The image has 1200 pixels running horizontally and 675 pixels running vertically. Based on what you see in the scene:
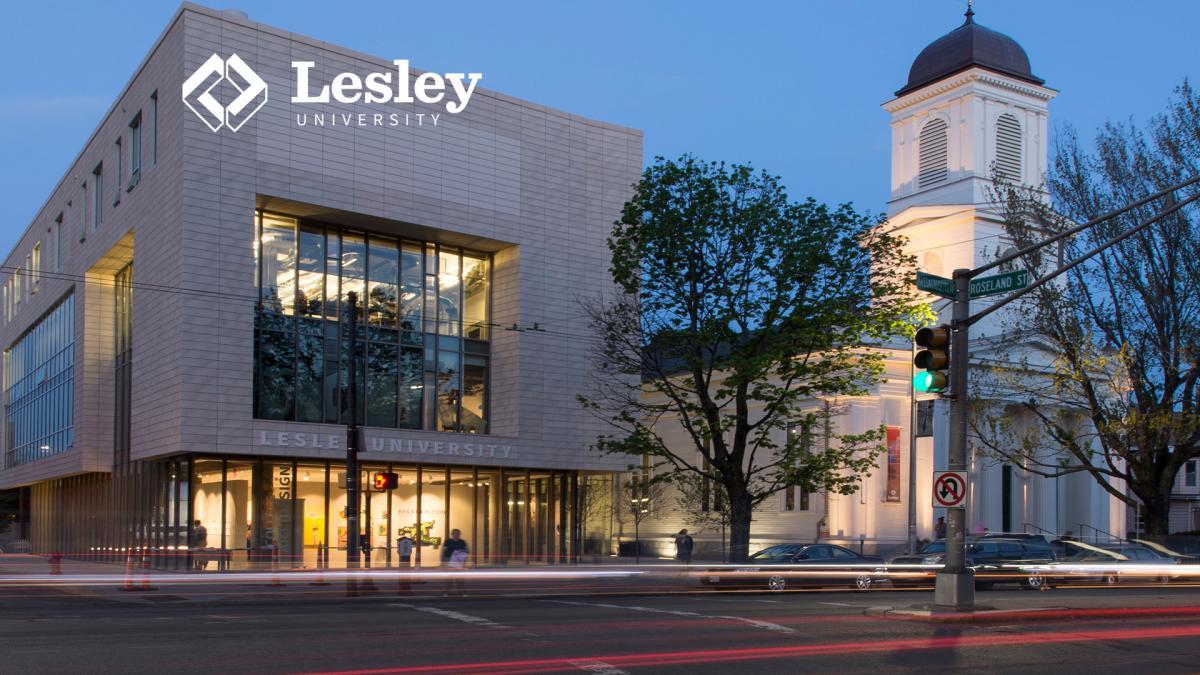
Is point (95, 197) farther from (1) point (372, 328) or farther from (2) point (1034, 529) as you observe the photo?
(2) point (1034, 529)

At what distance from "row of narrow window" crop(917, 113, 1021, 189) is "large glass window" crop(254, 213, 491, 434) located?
2945cm

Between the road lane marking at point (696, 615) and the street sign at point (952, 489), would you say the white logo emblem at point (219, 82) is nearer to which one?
the road lane marking at point (696, 615)

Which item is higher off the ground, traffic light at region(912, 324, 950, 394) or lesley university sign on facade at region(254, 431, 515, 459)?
traffic light at region(912, 324, 950, 394)

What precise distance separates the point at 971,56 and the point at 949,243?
9.15 metres

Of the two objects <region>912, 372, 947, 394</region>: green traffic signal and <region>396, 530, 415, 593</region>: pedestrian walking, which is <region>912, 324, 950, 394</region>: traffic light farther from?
<region>396, 530, 415, 593</region>: pedestrian walking

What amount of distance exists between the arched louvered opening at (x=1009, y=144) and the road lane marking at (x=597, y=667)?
53352 mm

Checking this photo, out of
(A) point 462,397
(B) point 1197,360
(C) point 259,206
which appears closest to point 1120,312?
(B) point 1197,360

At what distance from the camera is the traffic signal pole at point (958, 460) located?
64.5 ft

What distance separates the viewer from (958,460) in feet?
66.0

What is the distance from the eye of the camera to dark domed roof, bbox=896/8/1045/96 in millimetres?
61594

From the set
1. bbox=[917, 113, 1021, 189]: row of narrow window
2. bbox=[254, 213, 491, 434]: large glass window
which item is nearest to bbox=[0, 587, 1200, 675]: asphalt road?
bbox=[254, 213, 491, 434]: large glass window

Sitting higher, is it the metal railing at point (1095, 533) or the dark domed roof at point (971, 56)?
the dark domed roof at point (971, 56)

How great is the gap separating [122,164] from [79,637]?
3004 cm

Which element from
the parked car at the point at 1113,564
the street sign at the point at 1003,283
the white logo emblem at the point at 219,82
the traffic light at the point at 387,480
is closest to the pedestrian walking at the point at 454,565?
the traffic light at the point at 387,480
